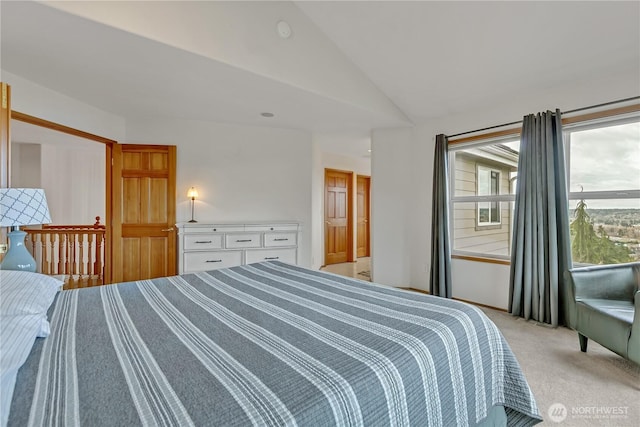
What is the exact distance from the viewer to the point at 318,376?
31.7 inches

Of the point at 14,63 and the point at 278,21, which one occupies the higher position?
the point at 278,21

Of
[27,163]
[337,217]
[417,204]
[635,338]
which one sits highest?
[27,163]

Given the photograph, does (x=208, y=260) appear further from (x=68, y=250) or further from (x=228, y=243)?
(x=68, y=250)

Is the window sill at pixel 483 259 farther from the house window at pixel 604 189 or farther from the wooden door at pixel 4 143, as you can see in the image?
the wooden door at pixel 4 143

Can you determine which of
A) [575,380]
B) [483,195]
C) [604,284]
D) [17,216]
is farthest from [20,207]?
[483,195]

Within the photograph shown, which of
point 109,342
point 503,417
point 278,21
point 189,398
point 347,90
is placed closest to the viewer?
point 189,398

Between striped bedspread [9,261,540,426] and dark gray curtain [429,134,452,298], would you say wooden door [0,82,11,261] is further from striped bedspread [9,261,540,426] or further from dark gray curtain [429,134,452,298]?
dark gray curtain [429,134,452,298]

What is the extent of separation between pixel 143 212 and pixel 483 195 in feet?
14.2

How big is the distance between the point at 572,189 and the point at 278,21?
334 cm

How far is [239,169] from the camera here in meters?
4.23

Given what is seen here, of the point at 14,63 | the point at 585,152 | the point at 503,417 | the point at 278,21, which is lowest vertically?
the point at 503,417

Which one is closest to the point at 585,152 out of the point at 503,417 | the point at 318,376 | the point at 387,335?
the point at 503,417

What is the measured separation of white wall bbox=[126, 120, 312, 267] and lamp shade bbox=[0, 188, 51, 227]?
2050 mm

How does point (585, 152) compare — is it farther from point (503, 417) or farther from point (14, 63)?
point (14, 63)
